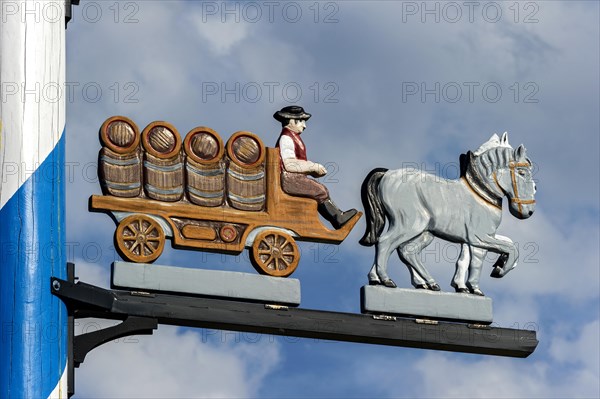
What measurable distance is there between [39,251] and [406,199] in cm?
334

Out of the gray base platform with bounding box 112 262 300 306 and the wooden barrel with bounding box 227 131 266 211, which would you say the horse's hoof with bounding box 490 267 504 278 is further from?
the wooden barrel with bounding box 227 131 266 211

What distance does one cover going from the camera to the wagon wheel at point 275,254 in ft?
42.7

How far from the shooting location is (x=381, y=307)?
1311 centimetres

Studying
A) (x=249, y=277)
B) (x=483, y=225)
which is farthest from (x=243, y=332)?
(x=483, y=225)

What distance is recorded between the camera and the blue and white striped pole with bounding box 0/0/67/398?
1145cm

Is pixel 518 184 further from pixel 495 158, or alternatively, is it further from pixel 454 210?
pixel 454 210

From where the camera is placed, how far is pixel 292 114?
45.5 feet

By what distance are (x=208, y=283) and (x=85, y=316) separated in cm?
98

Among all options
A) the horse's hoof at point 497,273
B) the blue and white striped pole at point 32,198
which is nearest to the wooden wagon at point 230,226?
the blue and white striped pole at point 32,198

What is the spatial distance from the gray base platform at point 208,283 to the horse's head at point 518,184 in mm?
2076

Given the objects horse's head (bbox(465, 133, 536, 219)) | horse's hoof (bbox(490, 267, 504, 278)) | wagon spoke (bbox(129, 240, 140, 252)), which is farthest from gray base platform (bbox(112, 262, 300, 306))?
horse's head (bbox(465, 133, 536, 219))

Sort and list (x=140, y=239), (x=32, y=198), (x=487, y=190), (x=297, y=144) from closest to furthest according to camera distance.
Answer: (x=32, y=198)
(x=140, y=239)
(x=297, y=144)
(x=487, y=190)

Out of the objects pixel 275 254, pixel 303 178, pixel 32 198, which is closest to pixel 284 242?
pixel 275 254

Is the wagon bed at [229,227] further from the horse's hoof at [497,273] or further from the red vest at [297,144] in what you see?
the horse's hoof at [497,273]
